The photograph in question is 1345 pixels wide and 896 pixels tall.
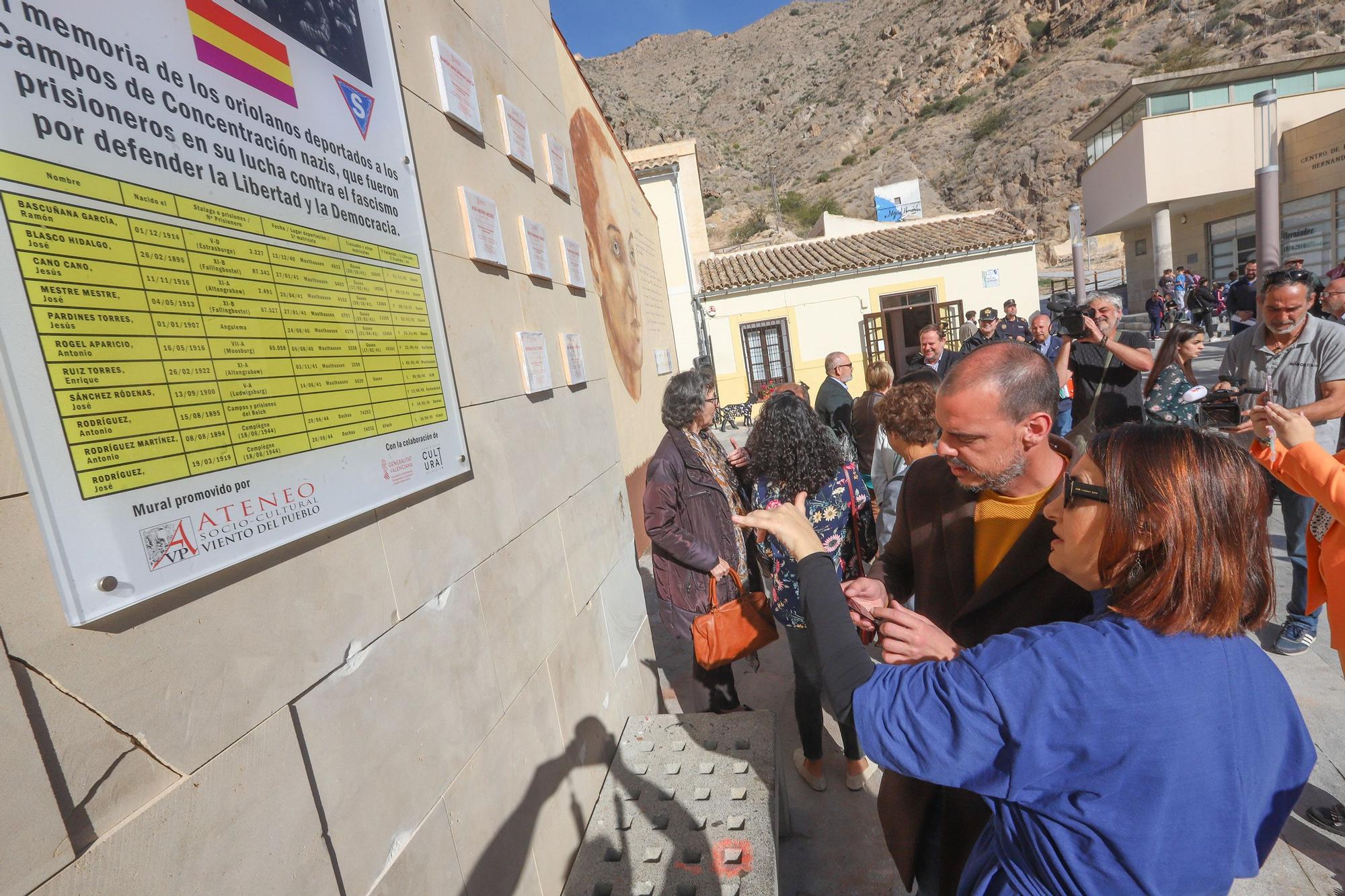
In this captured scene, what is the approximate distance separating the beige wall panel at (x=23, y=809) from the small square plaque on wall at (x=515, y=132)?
216 cm

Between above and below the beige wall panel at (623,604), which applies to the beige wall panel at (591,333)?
above

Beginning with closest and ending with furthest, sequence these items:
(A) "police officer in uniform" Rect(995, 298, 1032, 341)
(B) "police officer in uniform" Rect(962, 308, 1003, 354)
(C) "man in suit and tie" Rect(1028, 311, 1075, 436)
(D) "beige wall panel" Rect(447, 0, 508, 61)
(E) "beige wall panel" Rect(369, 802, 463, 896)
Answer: (E) "beige wall panel" Rect(369, 802, 463, 896)
(D) "beige wall panel" Rect(447, 0, 508, 61)
(C) "man in suit and tie" Rect(1028, 311, 1075, 436)
(B) "police officer in uniform" Rect(962, 308, 1003, 354)
(A) "police officer in uniform" Rect(995, 298, 1032, 341)

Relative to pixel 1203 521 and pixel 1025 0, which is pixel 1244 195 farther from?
pixel 1025 0

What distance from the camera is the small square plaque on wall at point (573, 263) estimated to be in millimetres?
2891

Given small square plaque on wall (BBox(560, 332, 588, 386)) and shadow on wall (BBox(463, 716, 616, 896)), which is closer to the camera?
shadow on wall (BBox(463, 716, 616, 896))

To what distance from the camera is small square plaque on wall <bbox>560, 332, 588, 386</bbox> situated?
2.67 metres

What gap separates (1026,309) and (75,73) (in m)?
17.5

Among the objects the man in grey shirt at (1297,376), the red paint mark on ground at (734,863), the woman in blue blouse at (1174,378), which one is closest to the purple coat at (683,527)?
the red paint mark on ground at (734,863)

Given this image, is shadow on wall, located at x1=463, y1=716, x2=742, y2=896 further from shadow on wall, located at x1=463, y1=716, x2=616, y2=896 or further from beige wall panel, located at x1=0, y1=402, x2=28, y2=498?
beige wall panel, located at x1=0, y1=402, x2=28, y2=498

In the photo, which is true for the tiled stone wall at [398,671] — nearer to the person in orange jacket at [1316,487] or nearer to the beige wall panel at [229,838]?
the beige wall panel at [229,838]

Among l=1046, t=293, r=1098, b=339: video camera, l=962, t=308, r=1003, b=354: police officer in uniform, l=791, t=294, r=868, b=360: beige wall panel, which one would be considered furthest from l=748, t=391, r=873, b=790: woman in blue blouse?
l=791, t=294, r=868, b=360: beige wall panel

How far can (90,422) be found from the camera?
33.7 inches

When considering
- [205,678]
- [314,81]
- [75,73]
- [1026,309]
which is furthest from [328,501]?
[1026,309]

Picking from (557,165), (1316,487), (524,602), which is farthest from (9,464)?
(1316,487)
